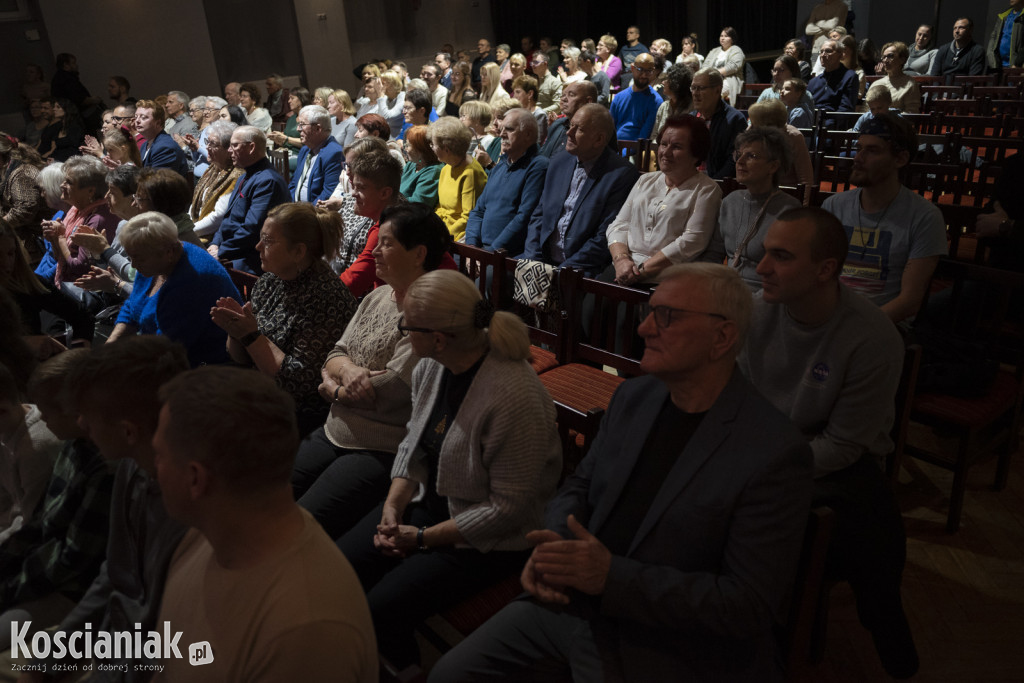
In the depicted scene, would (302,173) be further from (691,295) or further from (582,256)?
(691,295)

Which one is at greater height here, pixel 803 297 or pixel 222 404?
pixel 222 404

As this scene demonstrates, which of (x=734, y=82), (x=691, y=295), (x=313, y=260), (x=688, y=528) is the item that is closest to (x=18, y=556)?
(x=313, y=260)

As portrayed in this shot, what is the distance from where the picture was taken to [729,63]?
10031 mm

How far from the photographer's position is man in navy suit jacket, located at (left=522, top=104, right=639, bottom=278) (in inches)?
149

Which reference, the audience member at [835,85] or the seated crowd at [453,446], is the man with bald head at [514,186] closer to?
the seated crowd at [453,446]

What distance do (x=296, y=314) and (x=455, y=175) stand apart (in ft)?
6.95

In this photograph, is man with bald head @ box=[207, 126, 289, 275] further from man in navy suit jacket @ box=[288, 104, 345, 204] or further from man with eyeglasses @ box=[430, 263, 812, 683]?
man with eyeglasses @ box=[430, 263, 812, 683]

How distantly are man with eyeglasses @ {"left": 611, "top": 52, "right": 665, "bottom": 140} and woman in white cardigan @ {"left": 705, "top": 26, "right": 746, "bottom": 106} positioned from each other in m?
1.98

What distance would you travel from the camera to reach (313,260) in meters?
2.73

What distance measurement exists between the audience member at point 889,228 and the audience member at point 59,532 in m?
2.54

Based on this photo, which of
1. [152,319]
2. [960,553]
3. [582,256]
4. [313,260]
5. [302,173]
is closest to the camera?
[960,553]

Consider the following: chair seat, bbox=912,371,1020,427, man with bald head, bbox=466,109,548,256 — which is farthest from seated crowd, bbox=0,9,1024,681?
man with bald head, bbox=466,109,548,256

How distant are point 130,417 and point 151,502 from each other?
19cm

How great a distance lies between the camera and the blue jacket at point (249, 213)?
4.54 m
